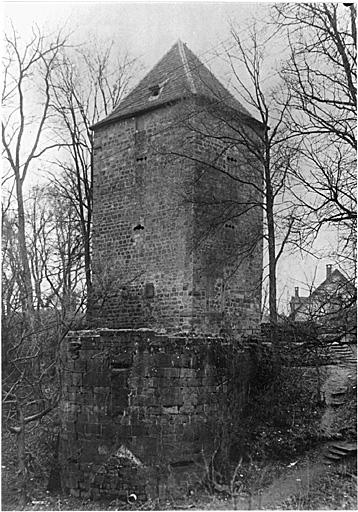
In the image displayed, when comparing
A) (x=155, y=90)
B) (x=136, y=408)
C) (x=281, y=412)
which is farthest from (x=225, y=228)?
(x=136, y=408)

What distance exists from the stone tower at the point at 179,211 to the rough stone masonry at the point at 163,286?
3cm

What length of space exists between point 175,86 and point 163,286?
4809 millimetres

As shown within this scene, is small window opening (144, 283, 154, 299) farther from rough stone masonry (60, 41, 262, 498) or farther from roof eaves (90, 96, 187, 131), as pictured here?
roof eaves (90, 96, 187, 131)

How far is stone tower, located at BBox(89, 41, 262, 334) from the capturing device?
13836mm

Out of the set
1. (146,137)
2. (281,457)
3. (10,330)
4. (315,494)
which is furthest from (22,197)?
(315,494)

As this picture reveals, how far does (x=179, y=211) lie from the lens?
13984mm

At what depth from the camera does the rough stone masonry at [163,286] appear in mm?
10141

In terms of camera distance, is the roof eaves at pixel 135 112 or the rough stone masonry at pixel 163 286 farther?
the roof eaves at pixel 135 112

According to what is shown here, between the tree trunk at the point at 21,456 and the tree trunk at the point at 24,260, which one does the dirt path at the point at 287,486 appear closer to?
the tree trunk at the point at 21,456

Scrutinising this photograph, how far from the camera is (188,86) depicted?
14328mm

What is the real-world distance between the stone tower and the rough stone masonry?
33 millimetres

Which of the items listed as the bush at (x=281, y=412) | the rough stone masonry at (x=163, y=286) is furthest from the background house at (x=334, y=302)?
the rough stone masonry at (x=163, y=286)

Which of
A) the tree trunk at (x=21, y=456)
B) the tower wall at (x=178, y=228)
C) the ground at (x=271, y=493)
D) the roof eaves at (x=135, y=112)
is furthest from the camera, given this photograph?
the roof eaves at (x=135, y=112)

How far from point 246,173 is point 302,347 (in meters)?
5.36
